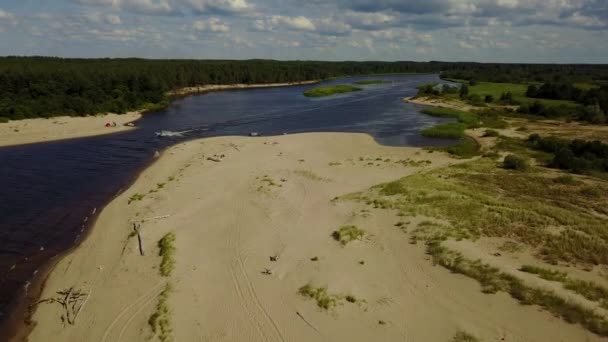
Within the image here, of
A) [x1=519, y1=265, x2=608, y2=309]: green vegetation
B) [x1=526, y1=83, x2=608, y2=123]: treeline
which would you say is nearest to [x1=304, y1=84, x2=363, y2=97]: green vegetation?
[x1=526, y1=83, x2=608, y2=123]: treeline

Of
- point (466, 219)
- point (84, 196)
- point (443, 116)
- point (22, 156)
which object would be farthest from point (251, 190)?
point (443, 116)

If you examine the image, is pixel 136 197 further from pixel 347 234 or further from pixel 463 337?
pixel 463 337

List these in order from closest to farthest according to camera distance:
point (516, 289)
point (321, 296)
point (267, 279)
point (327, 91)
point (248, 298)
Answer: point (516, 289) < point (321, 296) < point (248, 298) < point (267, 279) < point (327, 91)

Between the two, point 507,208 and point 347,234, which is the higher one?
point 507,208

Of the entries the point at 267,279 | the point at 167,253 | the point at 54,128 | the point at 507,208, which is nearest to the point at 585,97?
the point at 507,208

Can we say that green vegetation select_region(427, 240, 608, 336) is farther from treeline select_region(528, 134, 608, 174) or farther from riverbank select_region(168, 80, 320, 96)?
riverbank select_region(168, 80, 320, 96)

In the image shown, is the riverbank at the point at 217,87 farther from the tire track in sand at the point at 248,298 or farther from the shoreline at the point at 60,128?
the tire track in sand at the point at 248,298
